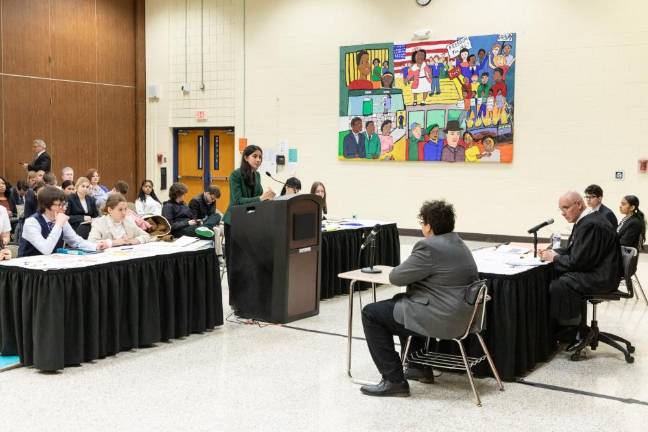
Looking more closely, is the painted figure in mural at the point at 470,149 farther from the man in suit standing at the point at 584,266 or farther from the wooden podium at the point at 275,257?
the man in suit standing at the point at 584,266

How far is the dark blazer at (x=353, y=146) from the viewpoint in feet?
39.7

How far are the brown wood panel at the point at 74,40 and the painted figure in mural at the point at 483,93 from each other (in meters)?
6.88

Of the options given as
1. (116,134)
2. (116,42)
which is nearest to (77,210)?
(116,134)

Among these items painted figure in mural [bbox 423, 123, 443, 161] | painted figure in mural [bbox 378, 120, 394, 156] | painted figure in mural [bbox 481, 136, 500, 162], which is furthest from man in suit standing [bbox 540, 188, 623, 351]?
painted figure in mural [bbox 378, 120, 394, 156]

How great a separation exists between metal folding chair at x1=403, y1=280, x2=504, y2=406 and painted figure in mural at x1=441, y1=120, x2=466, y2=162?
6.96 m

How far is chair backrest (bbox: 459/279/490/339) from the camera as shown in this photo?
13.1 feet

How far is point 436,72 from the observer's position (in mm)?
11352

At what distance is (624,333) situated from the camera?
584 centimetres

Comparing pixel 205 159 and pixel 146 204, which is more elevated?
pixel 205 159

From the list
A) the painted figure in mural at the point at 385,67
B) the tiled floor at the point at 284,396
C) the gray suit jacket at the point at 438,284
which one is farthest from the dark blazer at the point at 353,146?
the gray suit jacket at the point at 438,284

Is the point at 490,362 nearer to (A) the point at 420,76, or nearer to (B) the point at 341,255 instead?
(B) the point at 341,255

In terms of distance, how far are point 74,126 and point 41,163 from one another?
1.61 meters

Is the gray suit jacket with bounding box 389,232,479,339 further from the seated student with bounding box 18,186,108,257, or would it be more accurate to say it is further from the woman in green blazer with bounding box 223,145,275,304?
the seated student with bounding box 18,186,108,257

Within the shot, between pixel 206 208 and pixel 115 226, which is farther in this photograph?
pixel 206 208
